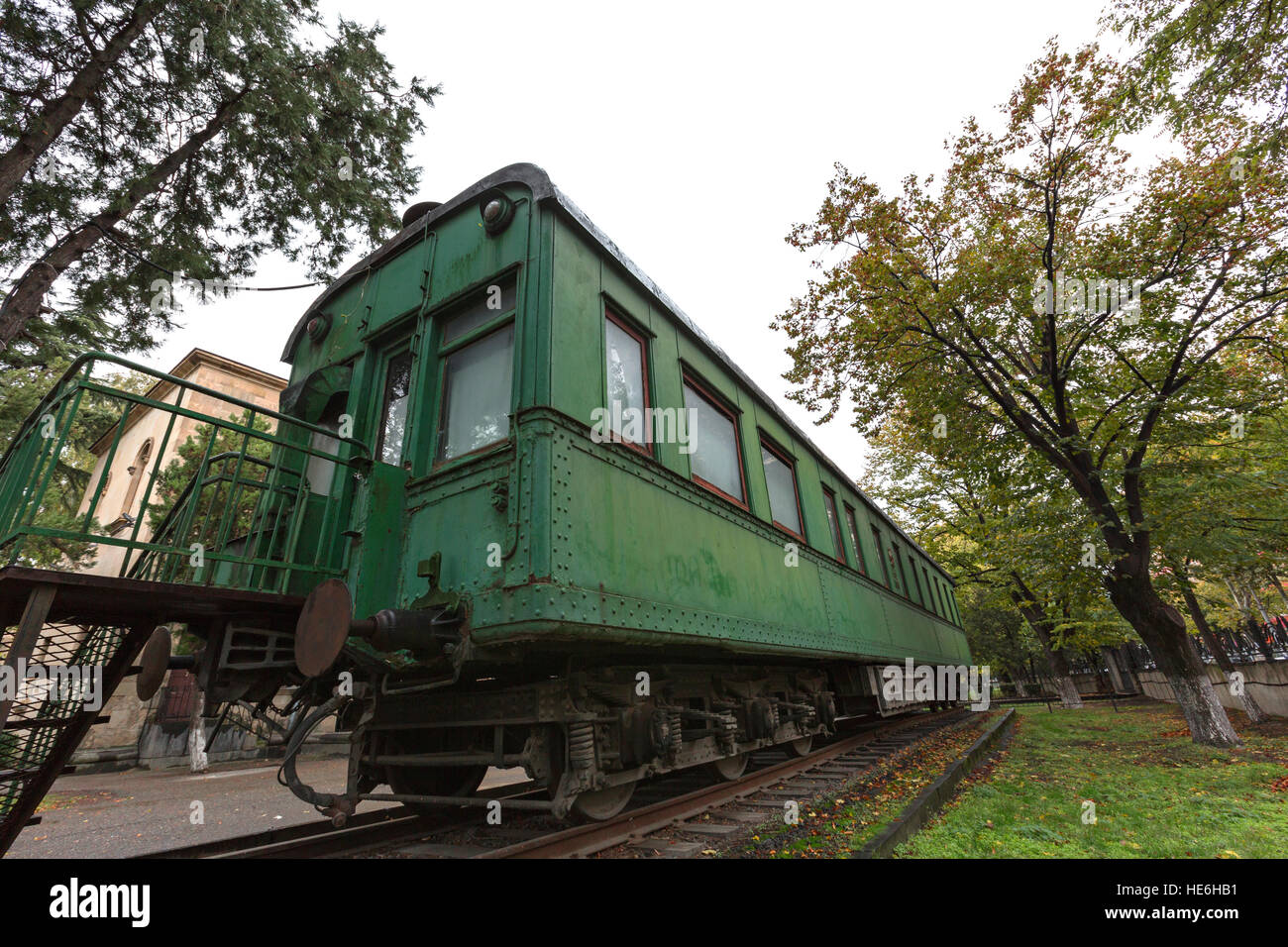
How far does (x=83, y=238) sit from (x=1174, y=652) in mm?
15969

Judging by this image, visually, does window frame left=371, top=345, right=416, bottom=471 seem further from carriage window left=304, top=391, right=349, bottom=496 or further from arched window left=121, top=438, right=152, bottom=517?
arched window left=121, top=438, right=152, bottom=517

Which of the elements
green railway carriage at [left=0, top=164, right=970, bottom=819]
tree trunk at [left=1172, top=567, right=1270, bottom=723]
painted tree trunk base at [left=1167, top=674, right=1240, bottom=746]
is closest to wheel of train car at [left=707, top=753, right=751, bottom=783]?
green railway carriage at [left=0, top=164, right=970, bottom=819]

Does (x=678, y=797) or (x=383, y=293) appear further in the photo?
(x=383, y=293)

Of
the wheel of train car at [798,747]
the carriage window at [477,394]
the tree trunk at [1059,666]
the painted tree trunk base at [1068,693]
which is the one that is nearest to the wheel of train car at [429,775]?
the carriage window at [477,394]

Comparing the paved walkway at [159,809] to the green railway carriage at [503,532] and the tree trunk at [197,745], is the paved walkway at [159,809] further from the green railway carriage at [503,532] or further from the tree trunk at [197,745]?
the green railway carriage at [503,532]

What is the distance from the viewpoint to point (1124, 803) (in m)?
5.11

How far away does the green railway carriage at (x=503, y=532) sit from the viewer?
3.11 meters

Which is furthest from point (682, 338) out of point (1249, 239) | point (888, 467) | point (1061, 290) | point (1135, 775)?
point (888, 467)

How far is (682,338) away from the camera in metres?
5.38

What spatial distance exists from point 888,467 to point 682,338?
21853 mm

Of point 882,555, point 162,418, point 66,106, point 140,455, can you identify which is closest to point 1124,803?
point 882,555

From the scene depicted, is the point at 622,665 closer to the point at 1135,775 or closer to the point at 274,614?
the point at 274,614

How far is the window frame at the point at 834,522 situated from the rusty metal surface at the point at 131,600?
652 centimetres

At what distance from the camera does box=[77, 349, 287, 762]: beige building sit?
1403cm
